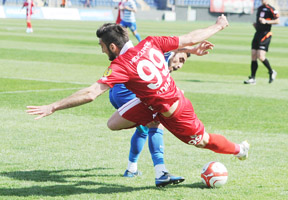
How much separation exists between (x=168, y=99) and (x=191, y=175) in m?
1.19

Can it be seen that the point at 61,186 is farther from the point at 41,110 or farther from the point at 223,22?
the point at 223,22

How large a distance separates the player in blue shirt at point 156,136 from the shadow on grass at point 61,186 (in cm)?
14

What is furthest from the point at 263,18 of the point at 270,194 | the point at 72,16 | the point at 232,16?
the point at 232,16

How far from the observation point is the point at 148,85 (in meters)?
5.47

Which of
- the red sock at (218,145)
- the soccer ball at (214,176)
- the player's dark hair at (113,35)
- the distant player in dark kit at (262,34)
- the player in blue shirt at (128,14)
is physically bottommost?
the player in blue shirt at (128,14)

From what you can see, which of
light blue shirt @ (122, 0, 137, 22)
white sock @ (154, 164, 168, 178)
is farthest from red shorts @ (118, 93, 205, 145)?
light blue shirt @ (122, 0, 137, 22)

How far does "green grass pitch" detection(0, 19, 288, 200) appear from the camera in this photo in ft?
19.3

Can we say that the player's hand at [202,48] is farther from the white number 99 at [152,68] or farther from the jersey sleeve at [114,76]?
the jersey sleeve at [114,76]

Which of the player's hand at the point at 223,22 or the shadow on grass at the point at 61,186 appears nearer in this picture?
the shadow on grass at the point at 61,186

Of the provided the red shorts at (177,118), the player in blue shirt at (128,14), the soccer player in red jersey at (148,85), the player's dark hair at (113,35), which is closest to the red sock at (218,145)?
the soccer player in red jersey at (148,85)

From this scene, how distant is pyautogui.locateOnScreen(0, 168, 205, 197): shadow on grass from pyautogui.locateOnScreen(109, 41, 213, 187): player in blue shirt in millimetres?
142

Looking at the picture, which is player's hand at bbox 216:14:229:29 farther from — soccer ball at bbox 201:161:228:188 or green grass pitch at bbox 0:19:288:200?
green grass pitch at bbox 0:19:288:200

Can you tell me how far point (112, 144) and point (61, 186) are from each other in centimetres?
205

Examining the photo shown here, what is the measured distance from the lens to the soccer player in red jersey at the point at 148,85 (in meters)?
5.32
